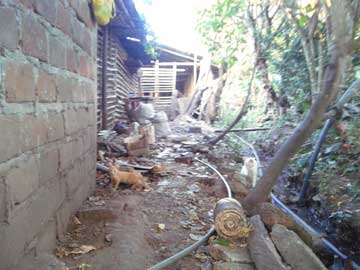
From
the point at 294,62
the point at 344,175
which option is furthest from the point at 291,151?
the point at 294,62

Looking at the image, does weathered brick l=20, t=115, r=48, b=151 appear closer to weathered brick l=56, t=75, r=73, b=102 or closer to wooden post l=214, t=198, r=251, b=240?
weathered brick l=56, t=75, r=73, b=102

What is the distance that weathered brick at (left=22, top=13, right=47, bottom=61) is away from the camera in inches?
59.9

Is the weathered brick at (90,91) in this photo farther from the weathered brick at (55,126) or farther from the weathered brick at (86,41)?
the weathered brick at (55,126)

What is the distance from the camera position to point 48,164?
1.89 m

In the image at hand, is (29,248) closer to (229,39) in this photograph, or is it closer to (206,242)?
(206,242)

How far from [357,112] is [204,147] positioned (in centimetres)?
296

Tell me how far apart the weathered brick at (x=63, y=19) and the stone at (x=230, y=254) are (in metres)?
1.88

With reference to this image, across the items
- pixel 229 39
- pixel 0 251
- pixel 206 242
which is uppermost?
pixel 229 39

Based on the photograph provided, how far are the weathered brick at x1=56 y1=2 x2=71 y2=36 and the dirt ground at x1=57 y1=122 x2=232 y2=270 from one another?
4.77 feet

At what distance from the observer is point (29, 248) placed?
1.60 metres

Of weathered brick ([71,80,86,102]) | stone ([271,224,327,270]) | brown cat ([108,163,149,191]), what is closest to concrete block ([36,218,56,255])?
weathered brick ([71,80,86,102])

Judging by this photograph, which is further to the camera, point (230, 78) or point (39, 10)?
point (230, 78)

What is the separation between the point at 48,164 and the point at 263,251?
1493 mm

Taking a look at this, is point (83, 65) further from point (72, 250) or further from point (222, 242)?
point (222, 242)
